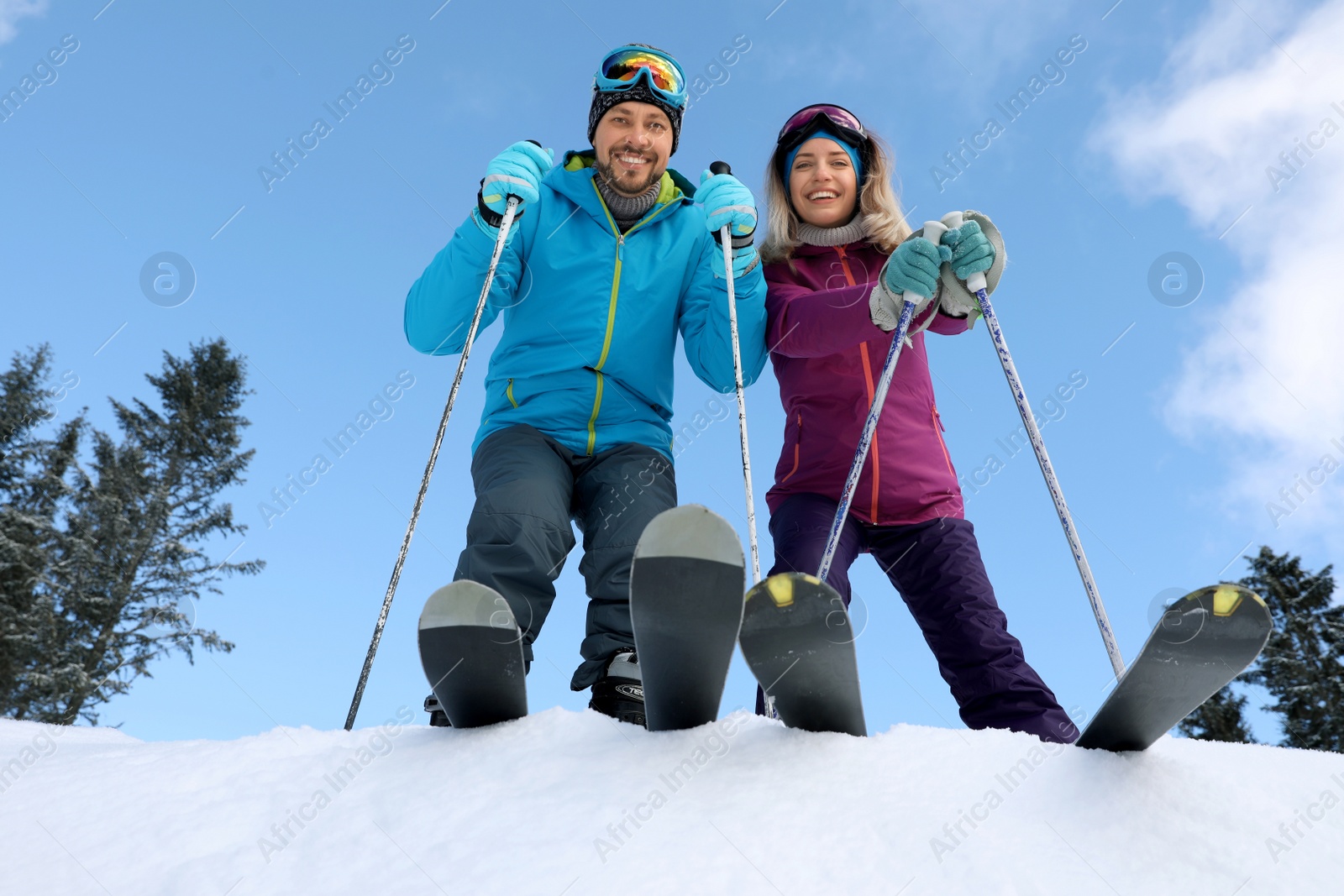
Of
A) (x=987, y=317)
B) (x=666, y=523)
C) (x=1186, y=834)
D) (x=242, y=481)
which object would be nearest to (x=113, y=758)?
(x=666, y=523)

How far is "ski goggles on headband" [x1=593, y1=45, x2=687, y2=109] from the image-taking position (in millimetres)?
3873

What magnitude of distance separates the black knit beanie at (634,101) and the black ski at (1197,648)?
9.98 ft

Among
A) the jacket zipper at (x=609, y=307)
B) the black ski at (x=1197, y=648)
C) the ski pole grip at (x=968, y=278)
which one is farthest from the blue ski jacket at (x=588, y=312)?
the black ski at (x=1197, y=648)

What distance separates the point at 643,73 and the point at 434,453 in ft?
6.39

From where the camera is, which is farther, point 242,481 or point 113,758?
point 242,481

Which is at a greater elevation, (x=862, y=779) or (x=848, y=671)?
(x=848, y=671)

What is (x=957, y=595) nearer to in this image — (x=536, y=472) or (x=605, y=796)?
(x=536, y=472)

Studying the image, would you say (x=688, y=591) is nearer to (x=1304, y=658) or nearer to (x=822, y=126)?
(x=822, y=126)

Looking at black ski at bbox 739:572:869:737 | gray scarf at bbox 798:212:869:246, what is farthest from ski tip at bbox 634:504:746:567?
gray scarf at bbox 798:212:869:246

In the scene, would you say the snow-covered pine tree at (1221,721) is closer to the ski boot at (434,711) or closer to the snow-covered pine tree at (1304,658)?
the snow-covered pine tree at (1304,658)

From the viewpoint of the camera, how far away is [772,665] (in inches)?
68.9

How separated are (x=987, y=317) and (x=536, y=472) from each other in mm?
1741

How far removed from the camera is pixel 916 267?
3197 millimetres

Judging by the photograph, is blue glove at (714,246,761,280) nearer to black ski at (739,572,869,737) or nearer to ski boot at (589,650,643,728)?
ski boot at (589,650,643,728)
